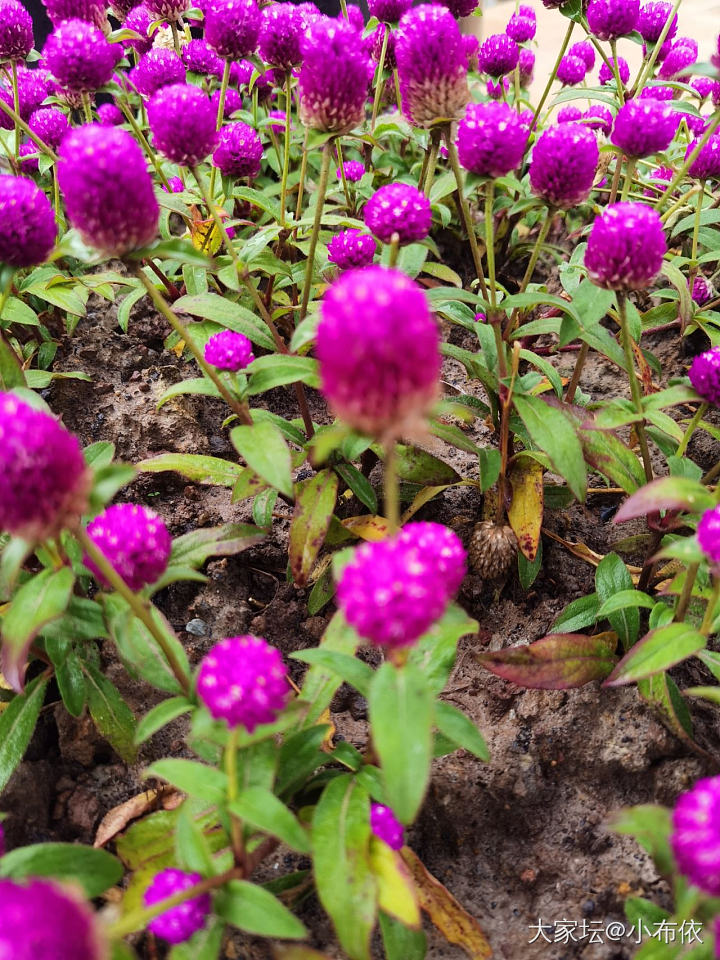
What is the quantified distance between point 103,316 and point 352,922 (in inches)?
81.9

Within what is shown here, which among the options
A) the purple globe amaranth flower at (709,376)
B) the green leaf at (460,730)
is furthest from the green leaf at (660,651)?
the purple globe amaranth flower at (709,376)

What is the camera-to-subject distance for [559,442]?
62.3 inches

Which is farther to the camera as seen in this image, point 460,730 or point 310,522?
point 310,522

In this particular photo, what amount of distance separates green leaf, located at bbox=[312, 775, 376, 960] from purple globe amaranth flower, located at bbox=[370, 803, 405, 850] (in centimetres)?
2

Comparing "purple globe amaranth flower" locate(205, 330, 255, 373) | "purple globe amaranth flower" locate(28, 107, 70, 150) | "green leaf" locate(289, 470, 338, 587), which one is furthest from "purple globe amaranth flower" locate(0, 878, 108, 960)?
"purple globe amaranth flower" locate(28, 107, 70, 150)

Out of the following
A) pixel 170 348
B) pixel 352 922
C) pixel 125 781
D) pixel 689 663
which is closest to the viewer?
pixel 352 922

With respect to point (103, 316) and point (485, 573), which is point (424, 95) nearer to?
point (485, 573)

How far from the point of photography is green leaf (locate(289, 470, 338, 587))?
5.18 ft

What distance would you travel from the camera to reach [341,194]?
101 inches

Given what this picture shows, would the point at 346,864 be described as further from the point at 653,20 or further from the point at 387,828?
the point at 653,20

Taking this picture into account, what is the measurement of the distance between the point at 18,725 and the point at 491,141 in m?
1.46

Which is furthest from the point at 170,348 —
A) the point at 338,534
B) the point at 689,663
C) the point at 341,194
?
the point at 689,663

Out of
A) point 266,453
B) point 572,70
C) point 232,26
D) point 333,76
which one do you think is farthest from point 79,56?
point 572,70

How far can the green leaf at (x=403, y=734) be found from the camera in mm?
940
